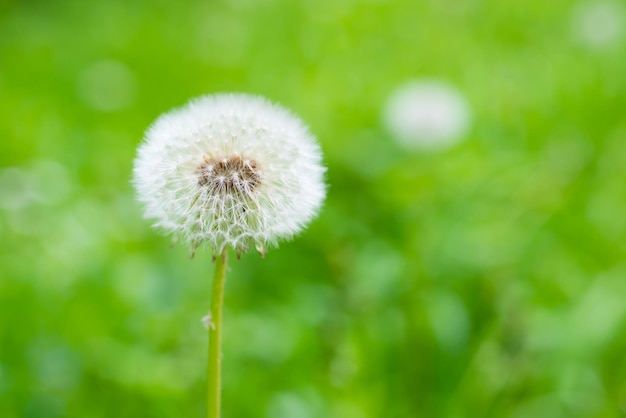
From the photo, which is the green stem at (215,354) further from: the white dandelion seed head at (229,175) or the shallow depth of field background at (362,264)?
the shallow depth of field background at (362,264)

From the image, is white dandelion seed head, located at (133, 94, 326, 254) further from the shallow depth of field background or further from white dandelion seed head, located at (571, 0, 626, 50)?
white dandelion seed head, located at (571, 0, 626, 50)

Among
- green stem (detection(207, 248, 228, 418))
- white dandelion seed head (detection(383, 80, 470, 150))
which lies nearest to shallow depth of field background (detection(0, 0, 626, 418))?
white dandelion seed head (detection(383, 80, 470, 150))

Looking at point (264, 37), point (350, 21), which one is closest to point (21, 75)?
point (264, 37)

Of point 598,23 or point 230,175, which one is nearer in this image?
point 230,175

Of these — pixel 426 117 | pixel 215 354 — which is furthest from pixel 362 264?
pixel 215 354

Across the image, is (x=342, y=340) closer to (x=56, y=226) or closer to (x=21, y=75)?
(x=56, y=226)

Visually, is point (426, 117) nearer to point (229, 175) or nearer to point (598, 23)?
point (229, 175)
